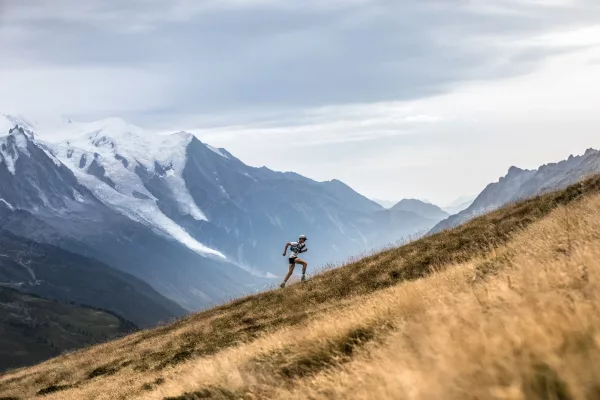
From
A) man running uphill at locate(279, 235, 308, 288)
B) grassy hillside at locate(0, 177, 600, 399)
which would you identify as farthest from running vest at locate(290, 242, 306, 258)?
grassy hillside at locate(0, 177, 600, 399)

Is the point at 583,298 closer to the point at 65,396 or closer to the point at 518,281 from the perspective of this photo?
the point at 518,281

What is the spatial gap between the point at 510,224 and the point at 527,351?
77.2 feet

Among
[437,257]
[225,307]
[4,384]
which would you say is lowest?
[4,384]

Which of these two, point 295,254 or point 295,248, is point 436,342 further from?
point 295,248

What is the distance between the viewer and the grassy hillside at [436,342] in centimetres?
399

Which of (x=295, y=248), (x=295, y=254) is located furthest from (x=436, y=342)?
(x=295, y=248)

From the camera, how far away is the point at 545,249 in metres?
10.7

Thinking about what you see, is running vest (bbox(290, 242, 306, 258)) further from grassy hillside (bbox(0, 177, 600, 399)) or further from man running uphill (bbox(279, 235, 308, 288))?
grassy hillside (bbox(0, 177, 600, 399))

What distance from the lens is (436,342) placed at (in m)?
5.05

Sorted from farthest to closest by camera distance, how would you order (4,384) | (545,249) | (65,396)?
(4,384) → (65,396) → (545,249)

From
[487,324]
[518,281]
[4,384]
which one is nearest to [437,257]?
[518,281]

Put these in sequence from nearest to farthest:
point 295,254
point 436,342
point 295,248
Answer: point 436,342 < point 295,254 < point 295,248

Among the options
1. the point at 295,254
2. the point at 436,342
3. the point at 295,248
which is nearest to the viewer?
the point at 436,342

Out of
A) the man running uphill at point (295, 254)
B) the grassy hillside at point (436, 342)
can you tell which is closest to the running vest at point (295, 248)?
the man running uphill at point (295, 254)
